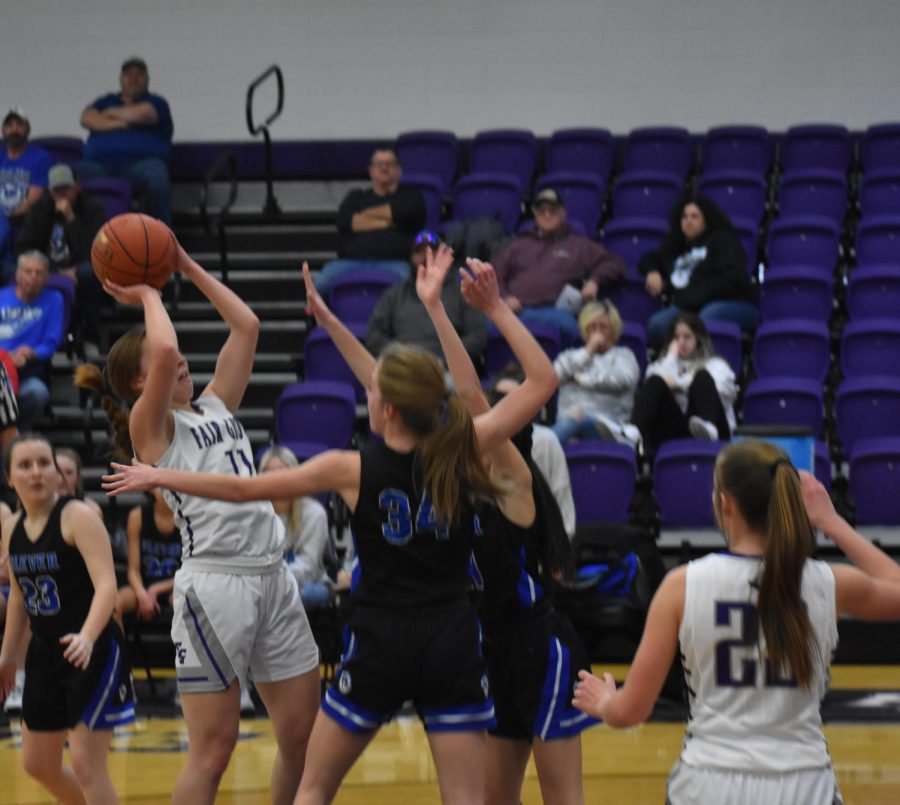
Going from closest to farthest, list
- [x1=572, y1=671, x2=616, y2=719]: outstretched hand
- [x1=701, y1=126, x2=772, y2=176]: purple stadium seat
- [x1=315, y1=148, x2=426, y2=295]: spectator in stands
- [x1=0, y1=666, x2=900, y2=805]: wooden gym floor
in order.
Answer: [x1=572, y1=671, x2=616, y2=719]: outstretched hand → [x1=0, y1=666, x2=900, y2=805]: wooden gym floor → [x1=315, y1=148, x2=426, y2=295]: spectator in stands → [x1=701, y1=126, x2=772, y2=176]: purple stadium seat

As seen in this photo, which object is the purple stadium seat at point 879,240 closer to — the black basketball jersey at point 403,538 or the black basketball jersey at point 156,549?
the black basketball jersey at point 156,549

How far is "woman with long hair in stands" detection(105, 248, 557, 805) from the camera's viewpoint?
12.1 feet

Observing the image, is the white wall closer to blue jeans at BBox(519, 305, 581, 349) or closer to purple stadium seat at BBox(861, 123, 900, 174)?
purple stadium seat at BBox(861, 123, 900, 174)

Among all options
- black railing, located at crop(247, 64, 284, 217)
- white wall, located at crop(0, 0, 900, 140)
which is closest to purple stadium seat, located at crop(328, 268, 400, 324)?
black railing, located at crop(247, 64, 284, 217)

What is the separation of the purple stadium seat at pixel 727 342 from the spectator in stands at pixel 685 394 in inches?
16.5

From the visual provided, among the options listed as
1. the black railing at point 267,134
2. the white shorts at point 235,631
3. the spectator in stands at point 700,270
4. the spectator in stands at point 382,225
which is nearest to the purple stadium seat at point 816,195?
the spectator in stands at point 700,270

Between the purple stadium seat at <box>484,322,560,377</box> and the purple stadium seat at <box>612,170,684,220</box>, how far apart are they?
208 centimetres

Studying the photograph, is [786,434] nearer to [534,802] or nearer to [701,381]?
[701,381]

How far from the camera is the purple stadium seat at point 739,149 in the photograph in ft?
38.1

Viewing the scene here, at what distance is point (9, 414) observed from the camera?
7688 millimetres

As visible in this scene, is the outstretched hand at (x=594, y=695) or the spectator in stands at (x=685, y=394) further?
the spectator in stands at (x=685, y=394)

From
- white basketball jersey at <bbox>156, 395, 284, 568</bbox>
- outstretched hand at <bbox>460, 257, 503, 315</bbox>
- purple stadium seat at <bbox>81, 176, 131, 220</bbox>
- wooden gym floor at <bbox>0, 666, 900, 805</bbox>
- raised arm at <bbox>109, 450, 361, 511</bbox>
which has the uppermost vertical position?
purple stadium seat at <bbox>81, 176, 131, 220</bbox>

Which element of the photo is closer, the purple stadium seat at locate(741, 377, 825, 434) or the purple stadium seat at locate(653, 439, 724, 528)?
the purple stadium seat at locate(653, 439, 724, 528)

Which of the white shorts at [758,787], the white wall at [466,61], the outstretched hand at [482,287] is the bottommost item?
the white shorts at [758,787]
